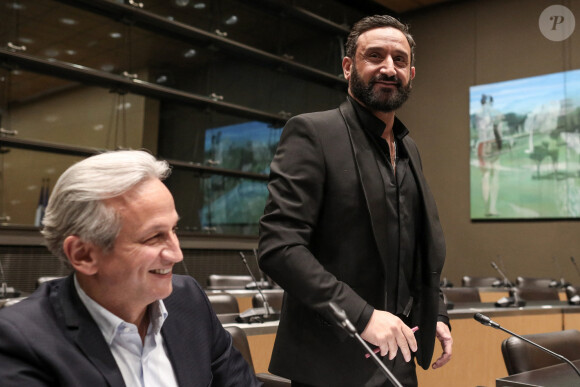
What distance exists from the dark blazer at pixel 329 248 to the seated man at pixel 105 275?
1.07ft

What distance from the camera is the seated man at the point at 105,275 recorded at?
99cm

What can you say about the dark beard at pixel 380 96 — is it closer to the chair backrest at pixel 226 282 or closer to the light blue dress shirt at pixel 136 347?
the light blue dress shirt at pixel 136 347

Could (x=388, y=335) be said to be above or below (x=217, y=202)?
below

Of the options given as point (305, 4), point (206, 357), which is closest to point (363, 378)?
point (206, 357)

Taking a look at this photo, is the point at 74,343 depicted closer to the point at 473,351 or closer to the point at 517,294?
the point at 473,351

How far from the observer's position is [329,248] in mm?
1432

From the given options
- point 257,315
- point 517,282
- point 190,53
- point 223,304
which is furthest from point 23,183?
point 517,282

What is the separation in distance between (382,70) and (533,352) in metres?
1.22

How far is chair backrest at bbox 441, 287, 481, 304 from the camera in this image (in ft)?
14.4

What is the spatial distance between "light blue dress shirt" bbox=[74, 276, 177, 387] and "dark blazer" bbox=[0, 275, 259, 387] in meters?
0.02

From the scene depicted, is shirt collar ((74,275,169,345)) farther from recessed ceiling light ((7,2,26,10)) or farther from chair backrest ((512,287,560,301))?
recessed ceiling light ((7,2,26,10))

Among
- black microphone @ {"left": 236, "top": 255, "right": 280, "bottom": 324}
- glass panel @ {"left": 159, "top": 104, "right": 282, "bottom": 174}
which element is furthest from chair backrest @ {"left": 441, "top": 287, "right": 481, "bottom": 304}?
glass panel @ {"left": 159, "top": 104, "right": 282, "bottom": 174}

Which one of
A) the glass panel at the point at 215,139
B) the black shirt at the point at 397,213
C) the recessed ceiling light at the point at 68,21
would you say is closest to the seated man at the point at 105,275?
the black shirt at the point at 397,213

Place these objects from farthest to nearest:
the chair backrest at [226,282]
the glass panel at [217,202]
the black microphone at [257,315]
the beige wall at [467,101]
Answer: the beige wall at [467,101]
the glass panel at [217,202]
the chair backrest at [226,282]
the black microphone at [257,315]
